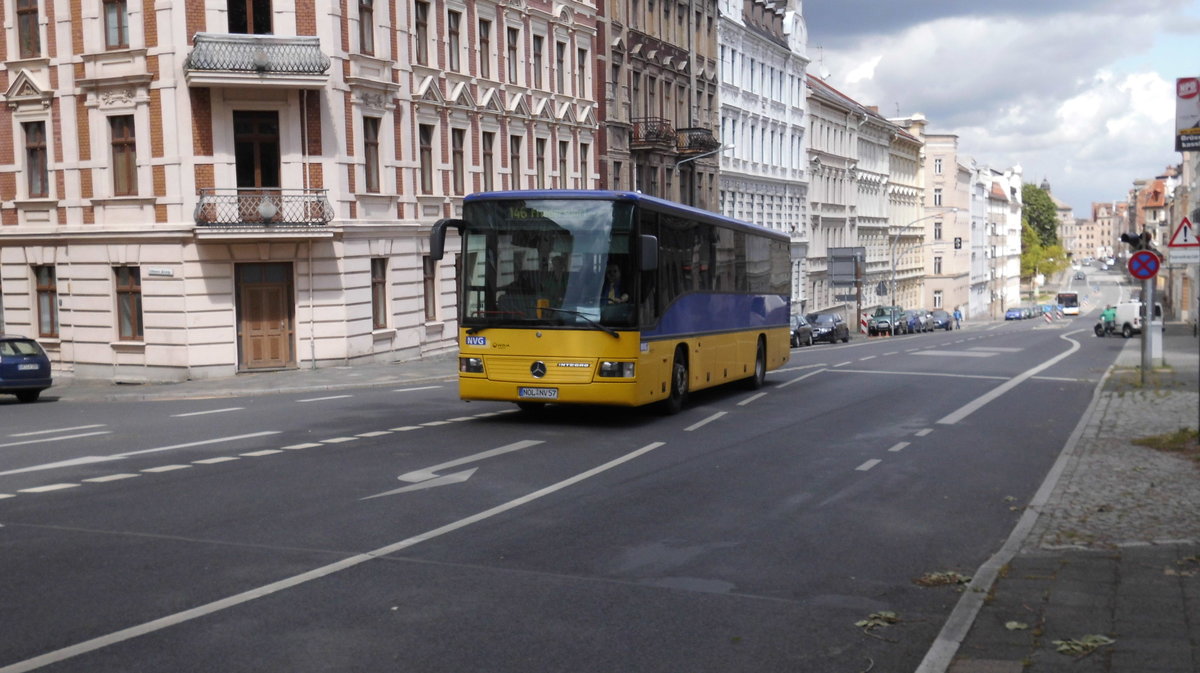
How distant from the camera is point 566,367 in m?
17.3

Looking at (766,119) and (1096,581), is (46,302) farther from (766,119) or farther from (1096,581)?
(766,119)

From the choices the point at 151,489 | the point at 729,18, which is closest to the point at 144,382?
the point at 151,489

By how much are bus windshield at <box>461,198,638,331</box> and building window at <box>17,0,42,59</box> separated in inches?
825

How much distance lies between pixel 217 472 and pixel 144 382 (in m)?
19.9

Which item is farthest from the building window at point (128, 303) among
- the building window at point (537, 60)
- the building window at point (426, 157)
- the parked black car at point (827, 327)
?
the parked black car at point (827, 327)

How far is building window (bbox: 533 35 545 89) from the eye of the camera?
43594 millimetres

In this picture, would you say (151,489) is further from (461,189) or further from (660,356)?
(461,189)

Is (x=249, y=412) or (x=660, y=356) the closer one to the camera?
(x=660, y=356)

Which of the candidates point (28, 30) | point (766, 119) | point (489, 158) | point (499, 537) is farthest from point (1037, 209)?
point (499, 537)

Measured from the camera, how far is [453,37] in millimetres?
38438

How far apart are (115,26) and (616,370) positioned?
20.6 m

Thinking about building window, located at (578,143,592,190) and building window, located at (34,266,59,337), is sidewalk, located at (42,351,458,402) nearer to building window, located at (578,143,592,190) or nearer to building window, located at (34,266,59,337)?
building window, located at (34,266,59,337)

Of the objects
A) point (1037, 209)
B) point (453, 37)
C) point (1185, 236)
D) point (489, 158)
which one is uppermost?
point (1037, 209)

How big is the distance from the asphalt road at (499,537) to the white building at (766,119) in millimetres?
49274
